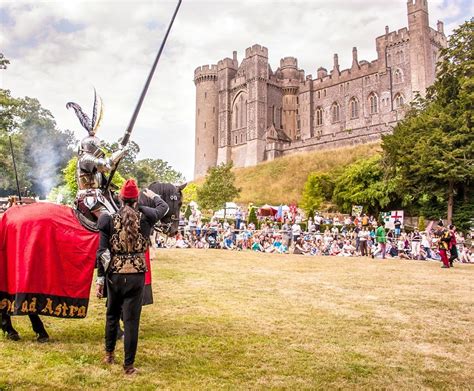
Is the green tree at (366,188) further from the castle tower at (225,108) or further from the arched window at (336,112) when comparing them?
the castle tower at (225,108)

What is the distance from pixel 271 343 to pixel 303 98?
76049 mm

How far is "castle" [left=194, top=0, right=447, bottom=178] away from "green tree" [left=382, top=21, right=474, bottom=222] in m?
23.7

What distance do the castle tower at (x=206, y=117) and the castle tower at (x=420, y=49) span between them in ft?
118

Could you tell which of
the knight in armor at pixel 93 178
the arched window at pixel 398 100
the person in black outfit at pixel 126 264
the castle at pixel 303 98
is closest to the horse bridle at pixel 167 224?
the knight in armor at pixel 93 178

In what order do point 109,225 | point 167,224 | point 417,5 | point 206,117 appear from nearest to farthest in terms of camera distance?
1. point 109,225
2. point 167,224
3. point 417,5
4. point 206,117

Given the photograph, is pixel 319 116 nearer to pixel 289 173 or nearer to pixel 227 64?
pixel 289 173

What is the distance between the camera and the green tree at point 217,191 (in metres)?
50.9

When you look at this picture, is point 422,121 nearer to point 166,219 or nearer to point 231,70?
point 166,219

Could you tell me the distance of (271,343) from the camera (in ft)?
19.0

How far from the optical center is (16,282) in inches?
218

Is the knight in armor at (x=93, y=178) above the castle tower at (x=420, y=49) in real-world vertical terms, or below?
below

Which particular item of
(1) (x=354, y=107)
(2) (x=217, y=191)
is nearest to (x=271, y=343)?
(2) (x=217, y=191)

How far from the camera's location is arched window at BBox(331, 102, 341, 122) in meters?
72.8

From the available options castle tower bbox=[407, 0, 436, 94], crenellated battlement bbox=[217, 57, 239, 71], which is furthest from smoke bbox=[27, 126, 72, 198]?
castle tower bbox=[407, 0, 436, 94]
